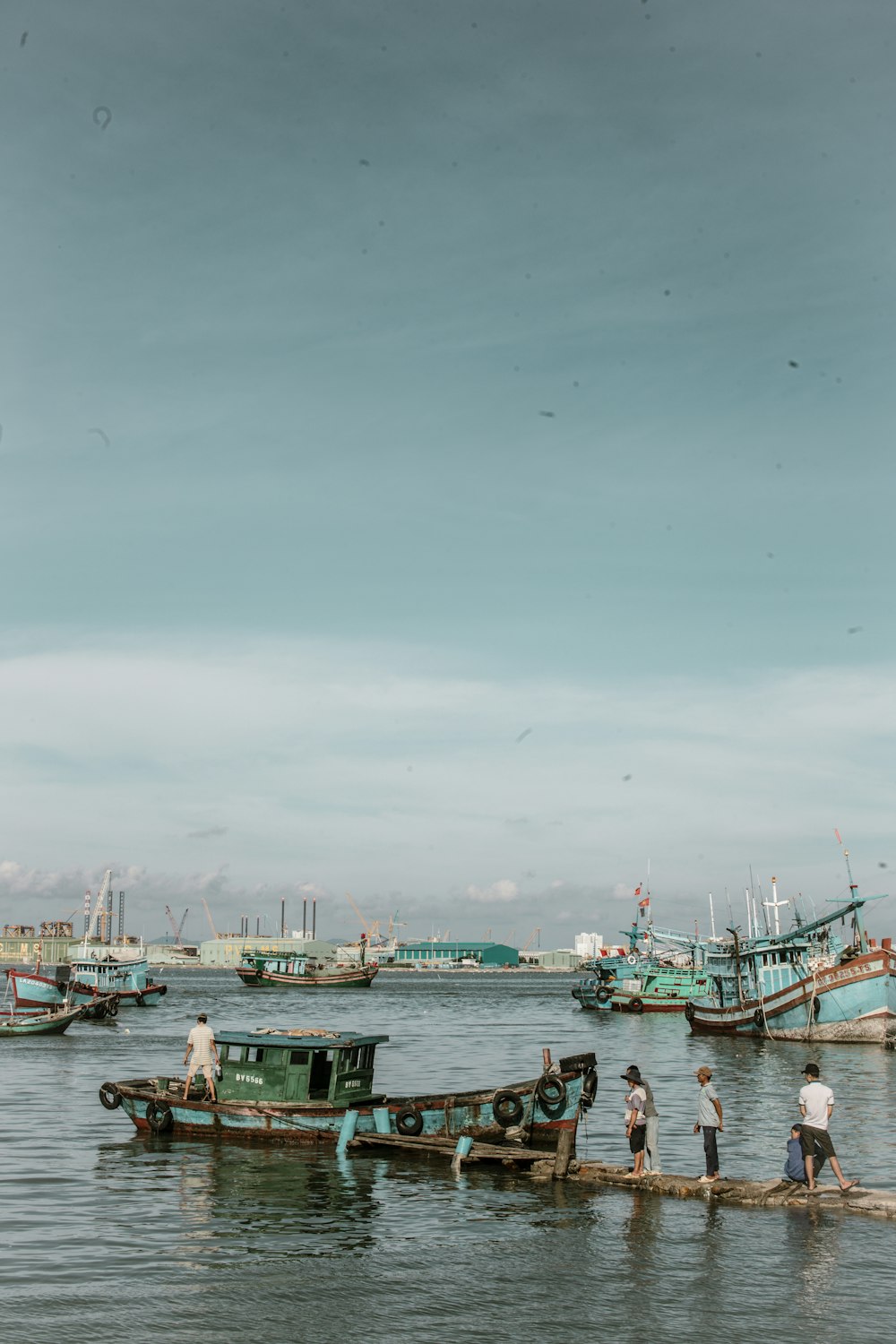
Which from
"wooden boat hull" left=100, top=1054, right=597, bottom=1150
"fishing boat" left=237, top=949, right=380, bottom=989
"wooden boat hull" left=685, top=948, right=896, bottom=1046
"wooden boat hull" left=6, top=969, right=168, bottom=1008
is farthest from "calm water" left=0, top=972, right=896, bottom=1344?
"fishing boat" left=237, top=949, right=380, bottom=989

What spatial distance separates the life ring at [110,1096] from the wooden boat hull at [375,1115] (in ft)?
0.08

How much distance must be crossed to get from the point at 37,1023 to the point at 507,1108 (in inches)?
1777

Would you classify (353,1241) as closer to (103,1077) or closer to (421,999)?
(103,1077)

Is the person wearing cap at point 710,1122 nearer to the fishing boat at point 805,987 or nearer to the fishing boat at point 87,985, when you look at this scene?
the fishing boat at point 805,987

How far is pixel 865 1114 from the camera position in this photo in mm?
35594

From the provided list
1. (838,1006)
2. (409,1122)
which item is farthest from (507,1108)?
(838,1006)

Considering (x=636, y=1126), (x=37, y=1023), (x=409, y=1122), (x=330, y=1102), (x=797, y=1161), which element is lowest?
(x=37, y=1023)

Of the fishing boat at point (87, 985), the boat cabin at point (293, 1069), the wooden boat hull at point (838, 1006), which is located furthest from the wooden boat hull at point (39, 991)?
the boat cabin at point (293, 1069)

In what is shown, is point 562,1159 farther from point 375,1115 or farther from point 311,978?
point 311,978

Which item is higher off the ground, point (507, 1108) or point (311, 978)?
point (507, 1108)

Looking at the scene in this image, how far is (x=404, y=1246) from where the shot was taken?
19.6m

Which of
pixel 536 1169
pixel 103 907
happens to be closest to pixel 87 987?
pixel 536 1169

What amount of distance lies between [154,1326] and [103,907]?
568 feet

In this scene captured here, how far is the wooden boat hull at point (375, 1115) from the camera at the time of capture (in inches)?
1025
